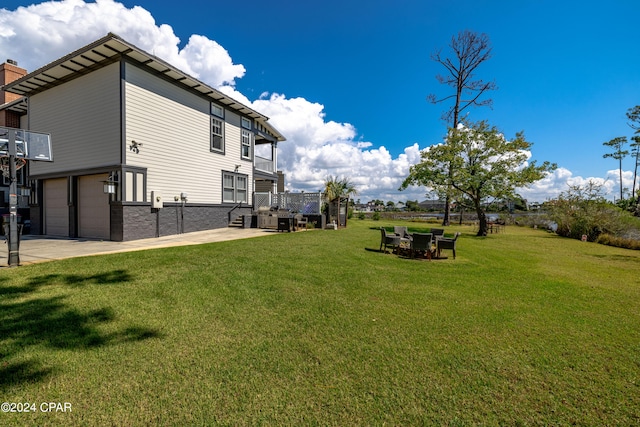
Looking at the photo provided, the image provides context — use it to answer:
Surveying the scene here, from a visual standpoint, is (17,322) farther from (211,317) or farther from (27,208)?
(27,208)

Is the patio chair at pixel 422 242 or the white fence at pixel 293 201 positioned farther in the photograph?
the white fence at pixel 293 201

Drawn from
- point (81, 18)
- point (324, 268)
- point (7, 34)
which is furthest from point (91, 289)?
point (7, 34)

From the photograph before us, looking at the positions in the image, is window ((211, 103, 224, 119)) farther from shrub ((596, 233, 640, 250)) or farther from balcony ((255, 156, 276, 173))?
shrub ((596, 233, 640, 250))

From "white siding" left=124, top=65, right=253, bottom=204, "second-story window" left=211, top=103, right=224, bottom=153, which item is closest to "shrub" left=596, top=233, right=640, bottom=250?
"white siding" left=124, top=65, right=253, bottom=204

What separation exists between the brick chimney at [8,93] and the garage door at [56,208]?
252 inches

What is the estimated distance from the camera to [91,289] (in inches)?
183

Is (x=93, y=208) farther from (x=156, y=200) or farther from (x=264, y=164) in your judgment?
(x=264, y=164)

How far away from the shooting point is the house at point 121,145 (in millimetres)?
10477

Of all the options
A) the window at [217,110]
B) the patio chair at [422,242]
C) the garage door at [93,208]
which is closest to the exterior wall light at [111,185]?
the garage door at [93,208]

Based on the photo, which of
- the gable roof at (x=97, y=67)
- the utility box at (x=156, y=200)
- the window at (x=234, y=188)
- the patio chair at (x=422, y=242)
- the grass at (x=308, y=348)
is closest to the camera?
the grass at (x=308, y=348)

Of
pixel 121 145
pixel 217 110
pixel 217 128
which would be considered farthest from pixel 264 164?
pixel 121 145

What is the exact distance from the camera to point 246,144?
17.6m

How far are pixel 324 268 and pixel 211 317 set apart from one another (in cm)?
324

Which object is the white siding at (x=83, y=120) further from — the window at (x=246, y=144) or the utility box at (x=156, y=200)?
the window at (x=246, y=144)
